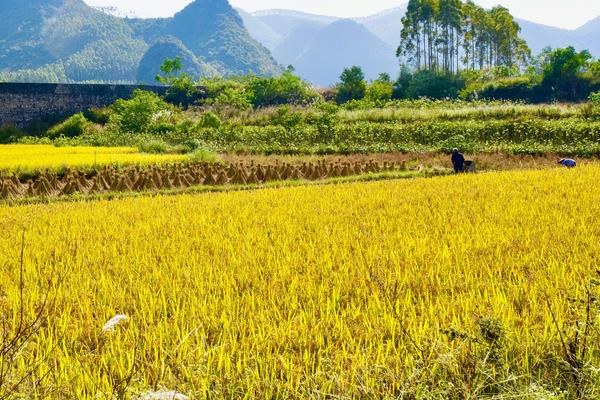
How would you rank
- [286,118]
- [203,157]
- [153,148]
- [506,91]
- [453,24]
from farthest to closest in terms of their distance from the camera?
[453,24], [506,91], [286,118], [153,148], [203,157]

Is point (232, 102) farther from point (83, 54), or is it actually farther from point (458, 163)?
point (83, 54)

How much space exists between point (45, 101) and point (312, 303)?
33.3 meters

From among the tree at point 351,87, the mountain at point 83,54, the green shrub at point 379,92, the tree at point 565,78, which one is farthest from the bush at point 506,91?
the mountain at point 83,54

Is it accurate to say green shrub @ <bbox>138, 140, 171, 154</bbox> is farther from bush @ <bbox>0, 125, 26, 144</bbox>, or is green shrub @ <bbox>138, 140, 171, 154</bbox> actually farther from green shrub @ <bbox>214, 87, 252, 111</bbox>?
bush @ <bbox>0, 125, 26, 144</bbox>

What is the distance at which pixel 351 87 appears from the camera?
41.3 m

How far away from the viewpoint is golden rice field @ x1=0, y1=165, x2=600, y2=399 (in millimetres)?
2332

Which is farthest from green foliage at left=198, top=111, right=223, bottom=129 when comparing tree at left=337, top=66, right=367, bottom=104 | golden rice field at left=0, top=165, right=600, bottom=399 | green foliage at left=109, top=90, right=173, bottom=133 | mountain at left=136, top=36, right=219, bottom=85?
mountain at left=136, top=36, right=219, bottom=85

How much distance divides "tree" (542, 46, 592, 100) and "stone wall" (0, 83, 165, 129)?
2788cm

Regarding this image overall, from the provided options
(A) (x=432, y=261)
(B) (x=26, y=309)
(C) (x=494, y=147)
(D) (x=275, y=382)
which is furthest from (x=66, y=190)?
(C) (x=494, y=147)

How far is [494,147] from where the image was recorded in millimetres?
18547

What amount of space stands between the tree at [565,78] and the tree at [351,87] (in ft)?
40.8

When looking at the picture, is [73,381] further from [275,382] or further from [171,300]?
[171,300]

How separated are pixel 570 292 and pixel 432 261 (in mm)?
1097

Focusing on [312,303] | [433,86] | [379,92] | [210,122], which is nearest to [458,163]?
[312,303]
